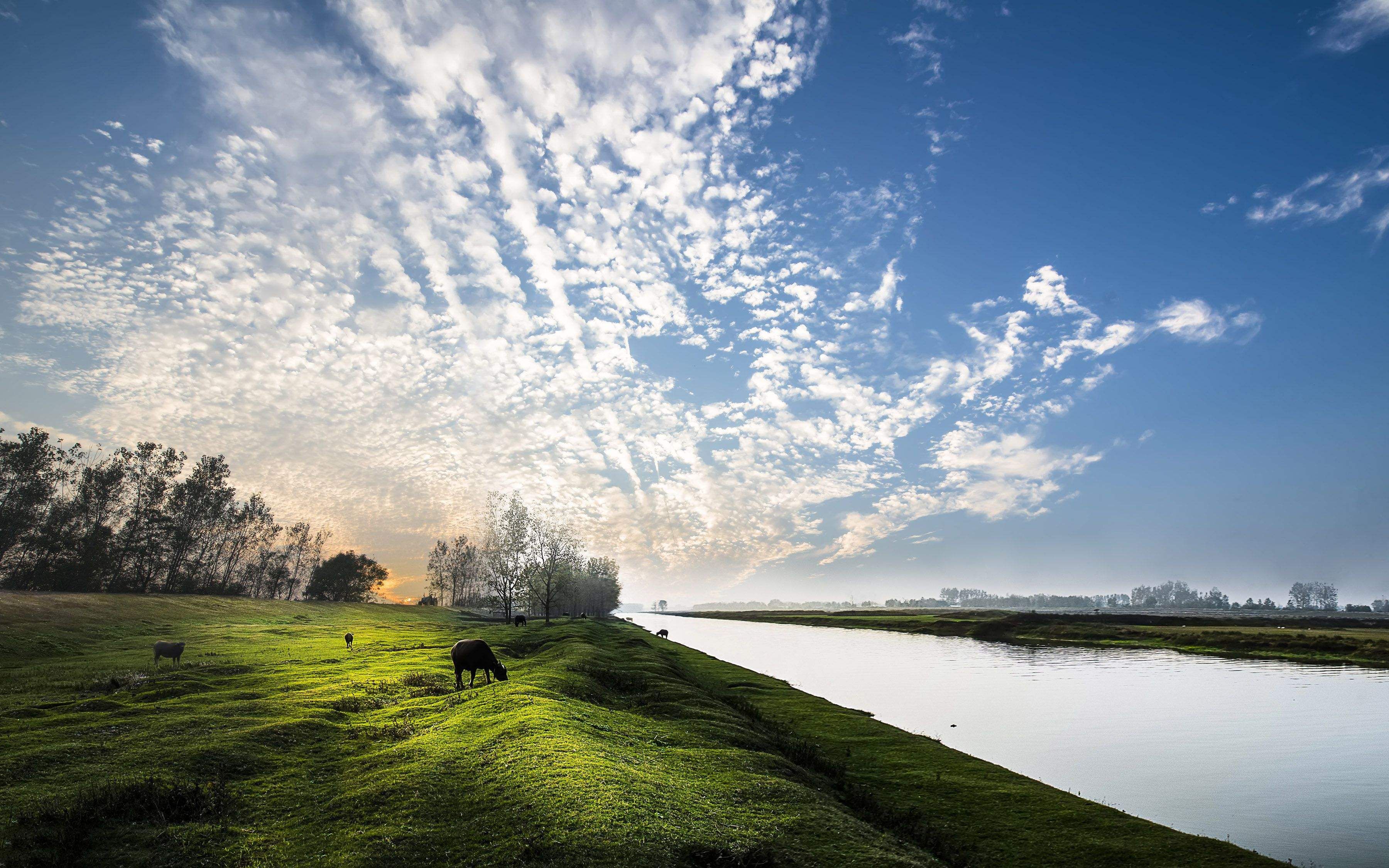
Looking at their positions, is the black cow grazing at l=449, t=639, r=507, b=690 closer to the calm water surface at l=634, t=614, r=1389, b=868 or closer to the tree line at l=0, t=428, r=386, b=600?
the calm water surface at l=634, t=614, r=1389, b=868

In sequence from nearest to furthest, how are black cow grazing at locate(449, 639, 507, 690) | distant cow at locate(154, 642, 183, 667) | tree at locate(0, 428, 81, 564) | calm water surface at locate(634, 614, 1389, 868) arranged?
calm water surface at locate(634, 614, 1389, 868) < black cow grazing at locate(449, 639, 507, 690) < distant cow at locate(154, 642, 183, 667) < tree at locate(0, 428, 81, 564)

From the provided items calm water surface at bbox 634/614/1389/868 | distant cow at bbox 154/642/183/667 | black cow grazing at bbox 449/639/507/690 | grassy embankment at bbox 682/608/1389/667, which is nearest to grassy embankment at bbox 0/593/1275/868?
distant cow at bbox 154/642/183/667

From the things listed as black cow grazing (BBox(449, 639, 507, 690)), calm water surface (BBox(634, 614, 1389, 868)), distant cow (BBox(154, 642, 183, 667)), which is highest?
black cow grazing (BBox(449, 639, 507, 690))

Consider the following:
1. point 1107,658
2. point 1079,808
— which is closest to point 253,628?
point 1079,808

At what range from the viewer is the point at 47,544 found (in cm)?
9069

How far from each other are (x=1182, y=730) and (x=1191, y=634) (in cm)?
10019

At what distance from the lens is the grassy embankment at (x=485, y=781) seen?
14.2 meters

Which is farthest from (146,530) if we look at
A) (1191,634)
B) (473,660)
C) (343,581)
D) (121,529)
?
(1191,634)

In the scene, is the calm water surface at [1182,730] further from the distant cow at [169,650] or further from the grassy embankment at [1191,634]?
the distant cow at [169,650]

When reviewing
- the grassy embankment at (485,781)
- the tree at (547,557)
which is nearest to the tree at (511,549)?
the tree at (547,557)

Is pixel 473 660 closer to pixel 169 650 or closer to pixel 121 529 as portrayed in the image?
Result: pixel 169 650

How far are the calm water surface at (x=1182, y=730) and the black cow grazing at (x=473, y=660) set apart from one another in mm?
28000

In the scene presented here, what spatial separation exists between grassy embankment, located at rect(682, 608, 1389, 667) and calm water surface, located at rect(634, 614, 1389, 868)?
16316mm

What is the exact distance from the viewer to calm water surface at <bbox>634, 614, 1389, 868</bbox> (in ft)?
83.9
